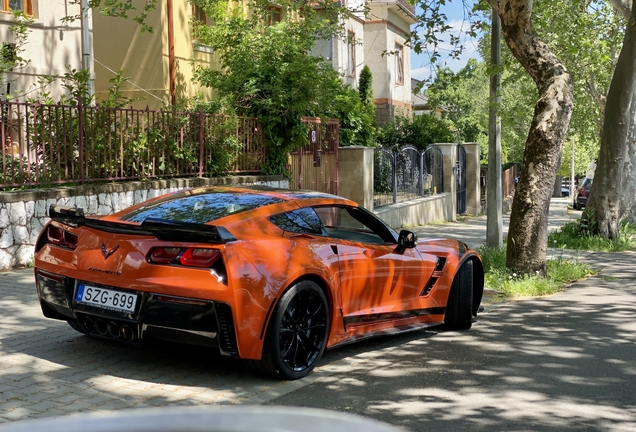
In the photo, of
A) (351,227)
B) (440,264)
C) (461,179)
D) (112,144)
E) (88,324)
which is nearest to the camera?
(88,324)

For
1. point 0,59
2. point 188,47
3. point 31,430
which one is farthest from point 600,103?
point 31,430

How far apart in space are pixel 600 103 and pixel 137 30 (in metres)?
24.9

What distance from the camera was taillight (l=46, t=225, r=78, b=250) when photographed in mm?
6328

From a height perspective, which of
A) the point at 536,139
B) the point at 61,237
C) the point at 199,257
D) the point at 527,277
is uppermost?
the point at 536,139

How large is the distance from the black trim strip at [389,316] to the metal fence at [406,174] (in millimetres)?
12565

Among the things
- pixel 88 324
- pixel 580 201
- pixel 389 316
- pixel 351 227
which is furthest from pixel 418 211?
pixel 580 201

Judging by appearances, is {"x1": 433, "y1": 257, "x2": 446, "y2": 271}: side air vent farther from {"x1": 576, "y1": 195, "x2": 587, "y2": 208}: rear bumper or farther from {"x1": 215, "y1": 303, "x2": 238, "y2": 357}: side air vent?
{"x1": 576, "y1": 195, "x2": 587, "y2": 208}: rear bumper

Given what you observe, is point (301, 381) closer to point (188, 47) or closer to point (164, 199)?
point (164, 199)

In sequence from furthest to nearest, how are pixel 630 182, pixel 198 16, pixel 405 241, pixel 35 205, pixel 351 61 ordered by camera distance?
pixel 351 61 → pixel 630 182 → pixel 198 16 → pixel 35 205 → pixel 405 241

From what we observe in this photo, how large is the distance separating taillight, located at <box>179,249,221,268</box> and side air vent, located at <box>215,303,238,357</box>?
1.00 feet

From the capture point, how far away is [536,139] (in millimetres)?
11180

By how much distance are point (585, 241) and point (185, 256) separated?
13.0m

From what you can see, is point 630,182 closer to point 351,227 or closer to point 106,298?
point 351,227

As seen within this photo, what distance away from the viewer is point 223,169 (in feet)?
50.4
